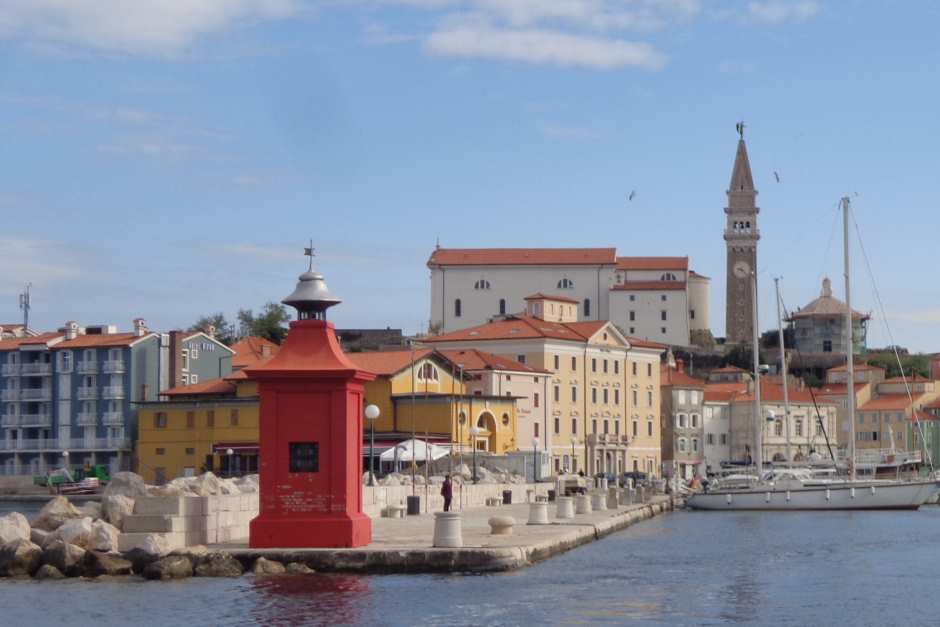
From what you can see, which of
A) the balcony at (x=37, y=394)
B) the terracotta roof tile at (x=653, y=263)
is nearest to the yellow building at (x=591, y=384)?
the balcony at (x=37, y=394)

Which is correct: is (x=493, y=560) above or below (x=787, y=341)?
below

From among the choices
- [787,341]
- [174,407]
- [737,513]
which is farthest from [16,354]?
[787,341]

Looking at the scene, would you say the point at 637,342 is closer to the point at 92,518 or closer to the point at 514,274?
the point at 514,274

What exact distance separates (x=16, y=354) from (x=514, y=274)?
5821 centimetres

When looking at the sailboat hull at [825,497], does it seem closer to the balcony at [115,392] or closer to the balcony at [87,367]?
the balcony at [115,392]

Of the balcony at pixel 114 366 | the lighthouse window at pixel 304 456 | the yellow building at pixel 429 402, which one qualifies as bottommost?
the lighthouse window at pixel 304 456

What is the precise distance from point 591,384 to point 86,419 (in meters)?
31.7

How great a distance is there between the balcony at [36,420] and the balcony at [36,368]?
261 centimetres

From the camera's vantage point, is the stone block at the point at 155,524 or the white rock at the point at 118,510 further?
the white rock at the point at 118,510

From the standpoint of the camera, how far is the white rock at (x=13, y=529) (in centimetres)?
3156

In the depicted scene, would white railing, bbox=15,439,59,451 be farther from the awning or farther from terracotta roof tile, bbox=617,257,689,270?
terracotta roof tile, bbox=617,257,689,270

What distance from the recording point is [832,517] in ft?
205

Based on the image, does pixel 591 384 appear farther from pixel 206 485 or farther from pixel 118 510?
pixel 118 510

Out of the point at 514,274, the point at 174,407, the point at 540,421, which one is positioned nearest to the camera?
the point at 174,407
